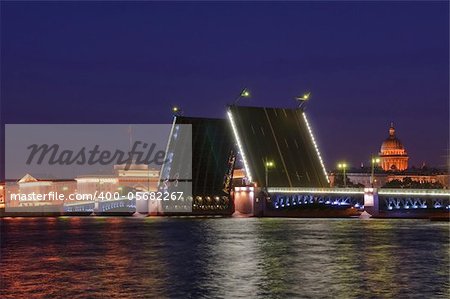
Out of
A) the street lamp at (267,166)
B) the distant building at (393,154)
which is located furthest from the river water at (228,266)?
the distant building at (393,154)

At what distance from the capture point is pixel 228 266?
80.8 ft

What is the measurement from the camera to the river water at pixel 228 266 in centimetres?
1967

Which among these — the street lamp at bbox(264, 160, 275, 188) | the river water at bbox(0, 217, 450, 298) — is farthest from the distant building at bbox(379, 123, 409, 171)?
the river water at bbox(0, 217, 450, 298)

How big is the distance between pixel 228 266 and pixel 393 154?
4738 inches

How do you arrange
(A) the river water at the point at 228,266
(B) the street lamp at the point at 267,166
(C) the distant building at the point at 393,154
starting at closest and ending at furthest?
1. (A) the river water at the point at 228,266
2. (B) the street lamp at the point at 267,166
3. (C) the distant building at the point at 393,154

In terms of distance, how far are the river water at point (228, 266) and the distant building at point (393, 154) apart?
103 meters

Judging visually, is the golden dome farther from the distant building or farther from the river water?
the river water

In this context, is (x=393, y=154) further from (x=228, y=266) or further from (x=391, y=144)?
(x=228, y=266)

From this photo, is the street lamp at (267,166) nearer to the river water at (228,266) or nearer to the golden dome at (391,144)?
the river water at (228,266)

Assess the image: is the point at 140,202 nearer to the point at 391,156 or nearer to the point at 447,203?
the point at 447,203

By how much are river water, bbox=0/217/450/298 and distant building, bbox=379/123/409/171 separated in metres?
103

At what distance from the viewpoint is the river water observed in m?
19.7

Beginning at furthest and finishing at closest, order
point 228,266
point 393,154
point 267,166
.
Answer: point 393,154 → point 267,166 → point 228,266

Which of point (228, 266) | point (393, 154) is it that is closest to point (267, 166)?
point (228, 266)
